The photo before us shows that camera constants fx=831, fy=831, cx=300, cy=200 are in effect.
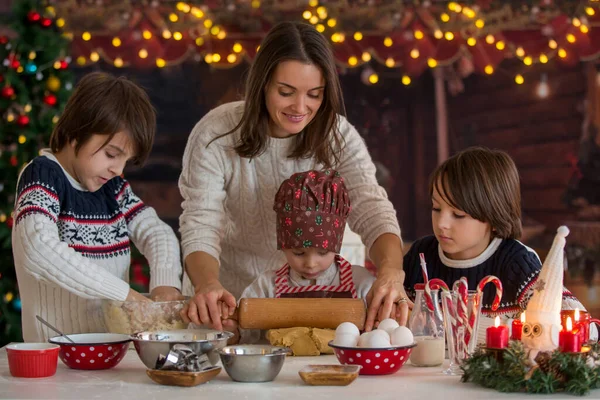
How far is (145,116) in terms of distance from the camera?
2.23m

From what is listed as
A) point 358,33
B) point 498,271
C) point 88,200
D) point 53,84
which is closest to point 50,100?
point 53,84

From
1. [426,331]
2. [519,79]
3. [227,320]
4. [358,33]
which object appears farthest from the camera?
[519,79]

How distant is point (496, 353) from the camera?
1.53 meters

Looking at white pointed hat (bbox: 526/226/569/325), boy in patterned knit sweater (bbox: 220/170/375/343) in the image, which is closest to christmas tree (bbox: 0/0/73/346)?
boy in patterned knit sweater (bbox: 220/170/375/343)

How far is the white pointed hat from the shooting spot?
1597mm

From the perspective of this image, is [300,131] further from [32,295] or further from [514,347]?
[514,347]

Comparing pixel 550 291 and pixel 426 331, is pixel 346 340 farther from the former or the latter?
pixel 550 291

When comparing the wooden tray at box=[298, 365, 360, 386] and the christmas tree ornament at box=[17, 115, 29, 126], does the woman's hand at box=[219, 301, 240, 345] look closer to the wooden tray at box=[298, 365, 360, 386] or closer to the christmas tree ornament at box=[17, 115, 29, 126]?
the wooden tray at box=[298, 365, 360, 386]

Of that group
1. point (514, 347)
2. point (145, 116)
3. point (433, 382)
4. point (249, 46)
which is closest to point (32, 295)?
point (145, 116)

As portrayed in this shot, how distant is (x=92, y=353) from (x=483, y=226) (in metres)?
1.06

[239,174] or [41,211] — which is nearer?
[41,211]

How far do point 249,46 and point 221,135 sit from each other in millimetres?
3854

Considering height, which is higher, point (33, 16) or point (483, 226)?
point (33, 16)

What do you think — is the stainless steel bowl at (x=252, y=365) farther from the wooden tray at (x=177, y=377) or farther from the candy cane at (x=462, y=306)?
the candy cane at (x=462, y=306)
